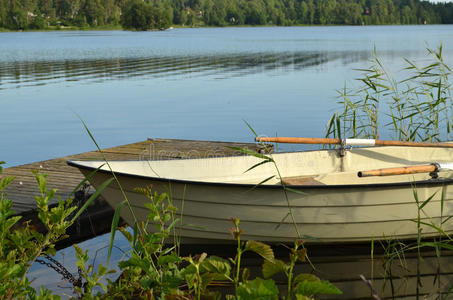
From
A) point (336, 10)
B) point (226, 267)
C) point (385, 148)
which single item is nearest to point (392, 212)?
point (385, 148)

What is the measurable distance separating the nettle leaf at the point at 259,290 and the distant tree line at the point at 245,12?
110778 mm

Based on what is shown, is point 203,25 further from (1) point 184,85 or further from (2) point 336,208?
(2) point 336,208

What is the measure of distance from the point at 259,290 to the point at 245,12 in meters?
127

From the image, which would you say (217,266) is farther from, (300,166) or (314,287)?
(300,166)

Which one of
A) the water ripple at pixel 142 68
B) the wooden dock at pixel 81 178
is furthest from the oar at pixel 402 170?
the water ripple at pixel 142 68

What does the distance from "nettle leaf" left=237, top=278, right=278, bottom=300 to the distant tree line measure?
111 meters

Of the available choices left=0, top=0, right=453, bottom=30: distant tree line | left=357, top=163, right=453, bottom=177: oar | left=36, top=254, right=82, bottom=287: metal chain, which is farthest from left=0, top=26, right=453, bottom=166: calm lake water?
left=0, top=0, right=453, bottom=30: distant tree line

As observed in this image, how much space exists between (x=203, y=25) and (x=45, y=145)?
123 m

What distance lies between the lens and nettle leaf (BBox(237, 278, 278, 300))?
5.48ft

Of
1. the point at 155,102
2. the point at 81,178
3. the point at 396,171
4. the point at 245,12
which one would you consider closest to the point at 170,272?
the point at 396,171

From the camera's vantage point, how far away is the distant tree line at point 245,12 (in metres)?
116

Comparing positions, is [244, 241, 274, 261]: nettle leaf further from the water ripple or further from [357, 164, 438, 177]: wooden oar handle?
the water ripple

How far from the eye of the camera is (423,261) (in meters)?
5.22

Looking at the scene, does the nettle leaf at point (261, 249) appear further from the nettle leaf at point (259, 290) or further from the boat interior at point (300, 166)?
the boat interior at point (300, 166)
